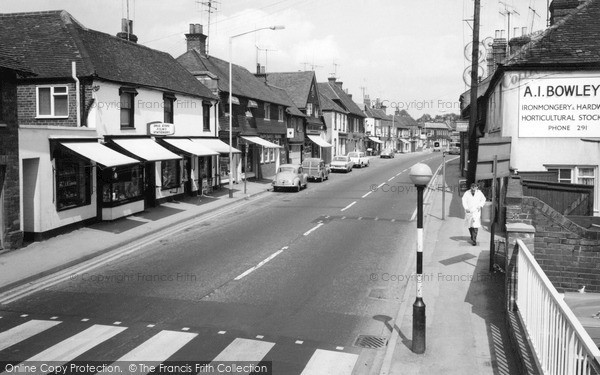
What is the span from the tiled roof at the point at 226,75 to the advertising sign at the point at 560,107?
58.4 ft

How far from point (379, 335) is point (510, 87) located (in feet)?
49.3

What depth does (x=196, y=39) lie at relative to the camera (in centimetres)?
3491

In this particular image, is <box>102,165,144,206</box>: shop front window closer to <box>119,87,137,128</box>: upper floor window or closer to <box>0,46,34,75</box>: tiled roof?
<box>119,87,137,128</box>: upper floor window

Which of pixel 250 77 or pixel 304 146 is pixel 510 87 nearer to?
pixel 250 77

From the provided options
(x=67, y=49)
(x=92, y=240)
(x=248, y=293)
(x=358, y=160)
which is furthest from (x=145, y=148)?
(x=358, y=160)

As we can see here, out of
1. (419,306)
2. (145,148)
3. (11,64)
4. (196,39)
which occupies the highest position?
(196,39)

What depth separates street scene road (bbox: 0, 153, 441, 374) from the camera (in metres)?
8.55

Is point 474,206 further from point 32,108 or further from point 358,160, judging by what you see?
point 358,160

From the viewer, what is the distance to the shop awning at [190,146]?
2430cm

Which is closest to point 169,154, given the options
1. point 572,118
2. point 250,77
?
point 572,118

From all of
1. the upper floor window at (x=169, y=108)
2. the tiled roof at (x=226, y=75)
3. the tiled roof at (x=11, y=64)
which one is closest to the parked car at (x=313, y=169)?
the tiled roof at (x=226, y=75)

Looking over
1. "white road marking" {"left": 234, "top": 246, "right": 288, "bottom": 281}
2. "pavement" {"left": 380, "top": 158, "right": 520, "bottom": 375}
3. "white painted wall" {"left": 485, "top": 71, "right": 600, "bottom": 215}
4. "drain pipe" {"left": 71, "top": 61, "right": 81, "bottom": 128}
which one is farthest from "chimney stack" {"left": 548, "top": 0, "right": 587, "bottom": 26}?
"drain pipe" {"left": 71, "top": 61, "right": 81, "bottom": 128}

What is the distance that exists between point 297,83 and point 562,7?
32939 mm

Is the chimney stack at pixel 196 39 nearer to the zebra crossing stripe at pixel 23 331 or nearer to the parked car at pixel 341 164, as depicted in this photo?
the parked car at pixel 341 164
